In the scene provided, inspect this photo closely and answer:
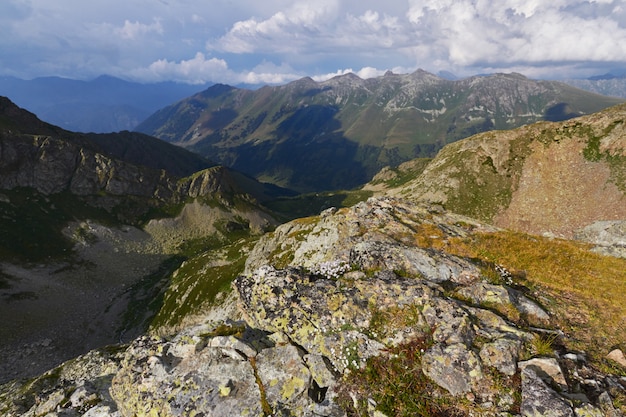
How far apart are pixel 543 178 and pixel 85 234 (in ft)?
524

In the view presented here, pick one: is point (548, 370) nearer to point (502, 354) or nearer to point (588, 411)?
point (502, 354)

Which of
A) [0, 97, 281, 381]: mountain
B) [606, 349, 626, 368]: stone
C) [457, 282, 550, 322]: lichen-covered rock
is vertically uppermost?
[457, 282, 550, 322]: lichen-covered rock

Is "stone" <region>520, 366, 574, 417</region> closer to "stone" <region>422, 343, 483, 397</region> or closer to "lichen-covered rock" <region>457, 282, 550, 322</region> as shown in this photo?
"stone" <region>422, 343, 483, 397</region>

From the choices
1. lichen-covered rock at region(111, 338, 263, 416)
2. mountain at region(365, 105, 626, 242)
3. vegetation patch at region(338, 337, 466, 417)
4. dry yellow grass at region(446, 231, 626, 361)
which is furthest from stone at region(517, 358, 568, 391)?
mountain at region(365, 105, 626, 242)

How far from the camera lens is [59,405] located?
56.5 feet

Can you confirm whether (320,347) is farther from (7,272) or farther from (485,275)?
(7,272)

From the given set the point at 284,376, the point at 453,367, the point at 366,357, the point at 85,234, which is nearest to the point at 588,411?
the point at 453,367

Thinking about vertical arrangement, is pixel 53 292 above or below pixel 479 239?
below

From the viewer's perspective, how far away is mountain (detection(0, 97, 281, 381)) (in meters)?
72.1

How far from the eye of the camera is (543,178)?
312 ft

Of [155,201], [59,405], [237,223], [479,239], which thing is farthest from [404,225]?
[155,201]

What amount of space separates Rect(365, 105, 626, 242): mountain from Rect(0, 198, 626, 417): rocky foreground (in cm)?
8443

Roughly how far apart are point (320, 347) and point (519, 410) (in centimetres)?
736

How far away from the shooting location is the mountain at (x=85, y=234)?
72.1 m
